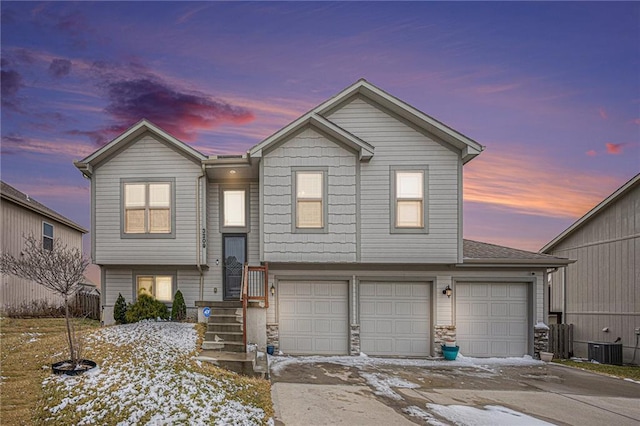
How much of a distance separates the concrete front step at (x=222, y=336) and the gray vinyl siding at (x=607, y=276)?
13.4 m

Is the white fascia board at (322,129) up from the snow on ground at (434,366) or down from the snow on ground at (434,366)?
up

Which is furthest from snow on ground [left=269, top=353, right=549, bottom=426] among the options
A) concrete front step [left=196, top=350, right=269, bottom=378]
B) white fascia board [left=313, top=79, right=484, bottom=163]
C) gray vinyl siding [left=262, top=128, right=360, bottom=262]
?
white fascia board [left=313, top=79, right=484, bottom=163]

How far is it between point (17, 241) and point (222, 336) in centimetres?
1198

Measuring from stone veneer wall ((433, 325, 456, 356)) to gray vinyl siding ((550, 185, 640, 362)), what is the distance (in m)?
7.08

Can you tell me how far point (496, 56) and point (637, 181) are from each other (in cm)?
657

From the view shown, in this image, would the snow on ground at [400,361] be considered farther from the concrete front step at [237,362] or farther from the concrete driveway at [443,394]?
the concrete front step at [237,362]

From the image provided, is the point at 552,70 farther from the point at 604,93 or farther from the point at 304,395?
the point at 304,395

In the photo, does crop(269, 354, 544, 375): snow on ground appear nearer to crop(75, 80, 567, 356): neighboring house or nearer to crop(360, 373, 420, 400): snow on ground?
crop(75, 80, 567, 356): neighboring house

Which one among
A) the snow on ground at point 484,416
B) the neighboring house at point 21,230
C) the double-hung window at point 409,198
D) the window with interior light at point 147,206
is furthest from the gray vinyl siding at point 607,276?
the neighboring house at point 21,230

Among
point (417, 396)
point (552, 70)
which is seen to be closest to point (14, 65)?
point (417, 396)

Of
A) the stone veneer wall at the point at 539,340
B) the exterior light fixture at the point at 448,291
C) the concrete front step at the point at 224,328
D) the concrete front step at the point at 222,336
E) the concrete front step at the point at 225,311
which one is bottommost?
the stone veneer wall at the point at 539,340

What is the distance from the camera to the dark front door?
11.5 metres

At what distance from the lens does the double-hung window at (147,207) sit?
10.9 m

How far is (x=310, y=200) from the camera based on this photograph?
10.3m
